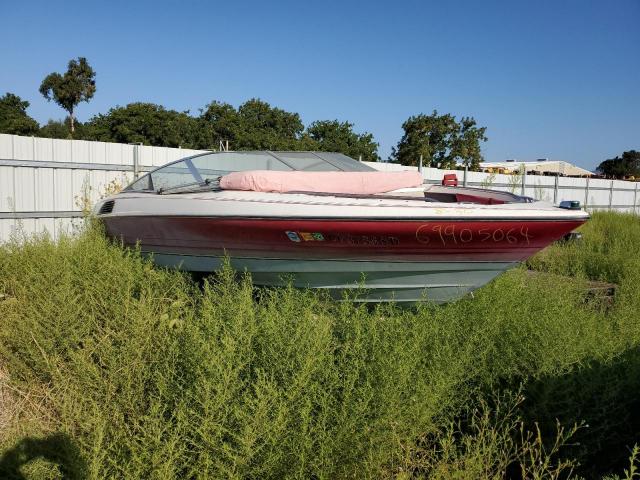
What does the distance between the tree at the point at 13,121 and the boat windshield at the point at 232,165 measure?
38.2m

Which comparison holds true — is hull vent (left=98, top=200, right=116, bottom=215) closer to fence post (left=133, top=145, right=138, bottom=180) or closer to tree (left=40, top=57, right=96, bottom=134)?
fence post (left=133, top=145, right=138, bottom=180)

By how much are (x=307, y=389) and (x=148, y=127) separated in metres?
42.6

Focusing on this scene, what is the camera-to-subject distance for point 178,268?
16.1ft

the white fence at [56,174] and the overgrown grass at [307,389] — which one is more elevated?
the white fence at [56,174]

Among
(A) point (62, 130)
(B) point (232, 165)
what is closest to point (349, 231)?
(B) point (232, 165)

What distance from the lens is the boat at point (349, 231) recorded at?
3793 mm

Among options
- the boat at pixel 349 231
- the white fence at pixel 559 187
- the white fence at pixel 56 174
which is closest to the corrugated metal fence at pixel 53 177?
the white fence at pixel 56 174

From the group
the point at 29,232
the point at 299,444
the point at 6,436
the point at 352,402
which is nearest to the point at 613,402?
the point at 352,402

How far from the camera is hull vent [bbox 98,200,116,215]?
18.3ft

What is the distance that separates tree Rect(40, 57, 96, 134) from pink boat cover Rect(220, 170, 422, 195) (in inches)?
1978

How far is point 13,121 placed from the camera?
1607 inches

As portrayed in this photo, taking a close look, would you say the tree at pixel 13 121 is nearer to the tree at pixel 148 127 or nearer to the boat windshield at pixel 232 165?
the tree at pixel 148 127

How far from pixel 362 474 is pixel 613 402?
1489mm

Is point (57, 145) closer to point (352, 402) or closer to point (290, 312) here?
point (290, 312)
